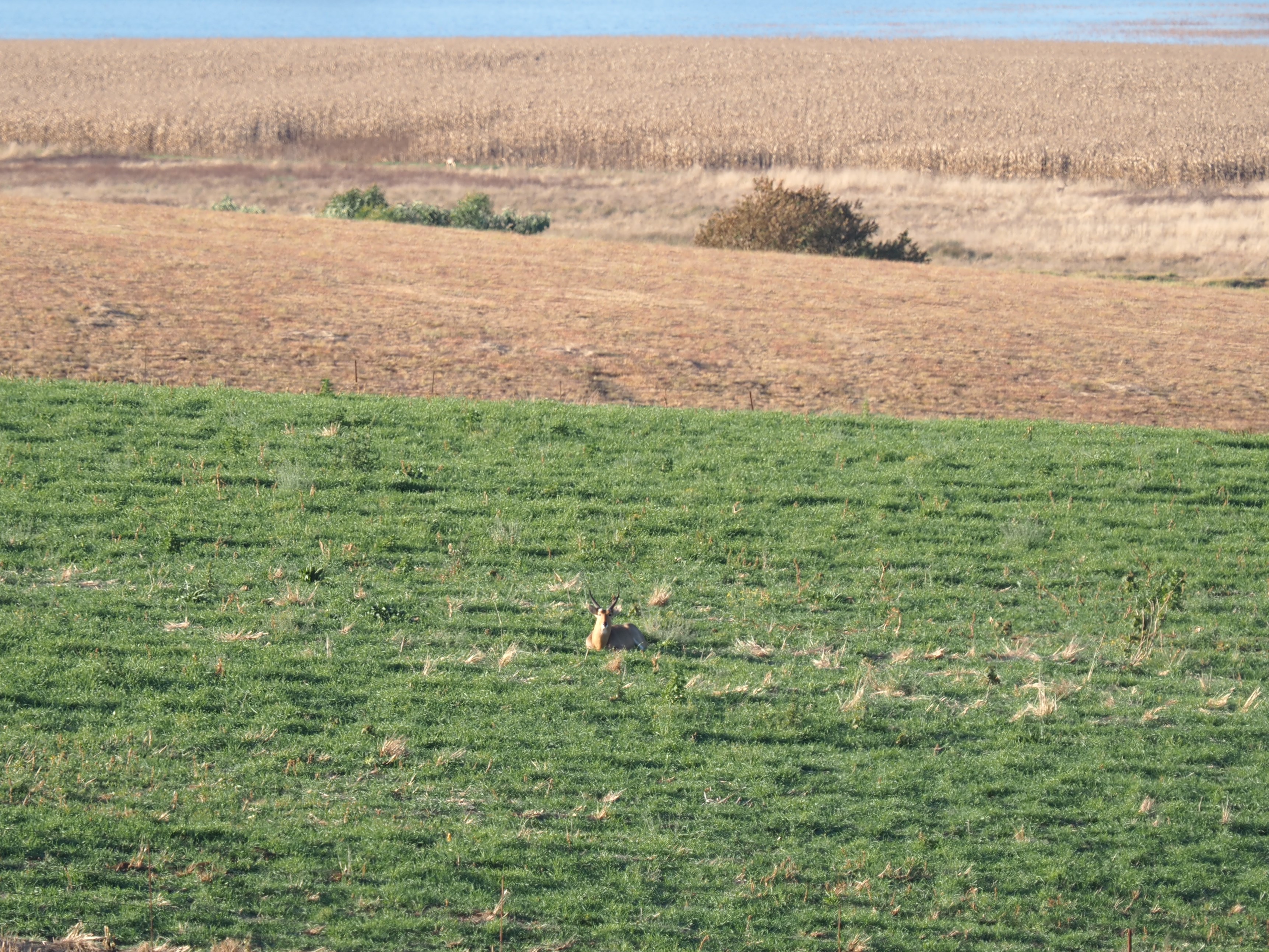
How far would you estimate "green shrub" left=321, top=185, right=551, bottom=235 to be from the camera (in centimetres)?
4091

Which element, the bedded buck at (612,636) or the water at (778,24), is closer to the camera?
the bedded buck at (612,636)

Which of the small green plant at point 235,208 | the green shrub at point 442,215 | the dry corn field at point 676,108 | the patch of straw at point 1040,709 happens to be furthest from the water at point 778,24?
the patch of straw at point 1040,709

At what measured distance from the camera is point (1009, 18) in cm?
16062

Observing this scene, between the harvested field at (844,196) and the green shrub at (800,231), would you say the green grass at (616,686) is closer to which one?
the green shrub at (800,231)

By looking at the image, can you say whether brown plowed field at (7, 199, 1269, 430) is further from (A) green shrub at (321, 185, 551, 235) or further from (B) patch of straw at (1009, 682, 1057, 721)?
(B) patch of straw at (1009, 682, 1057, 721)

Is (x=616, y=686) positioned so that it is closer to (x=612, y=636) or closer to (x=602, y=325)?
(x=612, y=636)

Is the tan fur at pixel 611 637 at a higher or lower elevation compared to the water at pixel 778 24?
lower

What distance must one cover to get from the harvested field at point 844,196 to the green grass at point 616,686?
26.6 metres

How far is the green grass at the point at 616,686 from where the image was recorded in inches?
294

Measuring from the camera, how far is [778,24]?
166 metres

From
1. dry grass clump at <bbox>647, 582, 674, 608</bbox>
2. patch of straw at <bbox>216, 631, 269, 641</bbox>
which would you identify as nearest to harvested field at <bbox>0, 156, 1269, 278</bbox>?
dry grass clump at <bbox>647, 582, 674, 608</bbox>

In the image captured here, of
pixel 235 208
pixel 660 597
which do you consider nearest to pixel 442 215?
pixel 235 208

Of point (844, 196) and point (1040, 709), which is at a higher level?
point (844, 196)

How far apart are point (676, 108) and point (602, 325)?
163 ft
